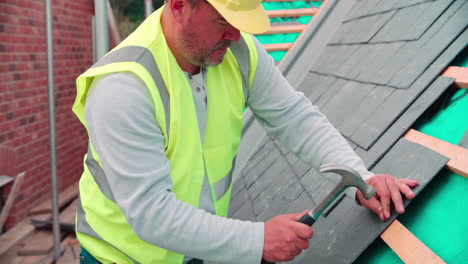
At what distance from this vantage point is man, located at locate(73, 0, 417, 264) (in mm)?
1580

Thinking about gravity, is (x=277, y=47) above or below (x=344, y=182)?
above

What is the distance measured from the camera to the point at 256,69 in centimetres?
209

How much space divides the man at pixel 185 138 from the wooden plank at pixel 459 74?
19.1 inches

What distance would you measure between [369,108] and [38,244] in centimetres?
531

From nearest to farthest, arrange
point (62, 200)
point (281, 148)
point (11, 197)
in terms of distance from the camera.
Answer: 1. point (281, 148)
2. point (11, 197)
3. point (62, 200)

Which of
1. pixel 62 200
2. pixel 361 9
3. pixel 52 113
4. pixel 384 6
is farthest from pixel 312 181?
pixel 62 200

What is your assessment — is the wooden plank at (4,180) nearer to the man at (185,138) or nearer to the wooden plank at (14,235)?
the wooden plank at (14,235)

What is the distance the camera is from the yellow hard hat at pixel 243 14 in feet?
5.31

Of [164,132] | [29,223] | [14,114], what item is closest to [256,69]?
[164,132]

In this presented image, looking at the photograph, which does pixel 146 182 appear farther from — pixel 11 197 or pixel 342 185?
pixel 11 197

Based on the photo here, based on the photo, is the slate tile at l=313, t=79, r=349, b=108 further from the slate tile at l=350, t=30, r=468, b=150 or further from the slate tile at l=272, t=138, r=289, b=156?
the slate tile at l=350, t=30, r=468, b=150

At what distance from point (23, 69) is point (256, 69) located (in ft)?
15.9

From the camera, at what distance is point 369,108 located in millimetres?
2367

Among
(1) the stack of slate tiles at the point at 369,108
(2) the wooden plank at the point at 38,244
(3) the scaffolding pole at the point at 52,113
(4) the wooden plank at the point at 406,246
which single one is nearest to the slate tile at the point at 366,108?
(1) the stack of slate tiles at the point at 369,108
